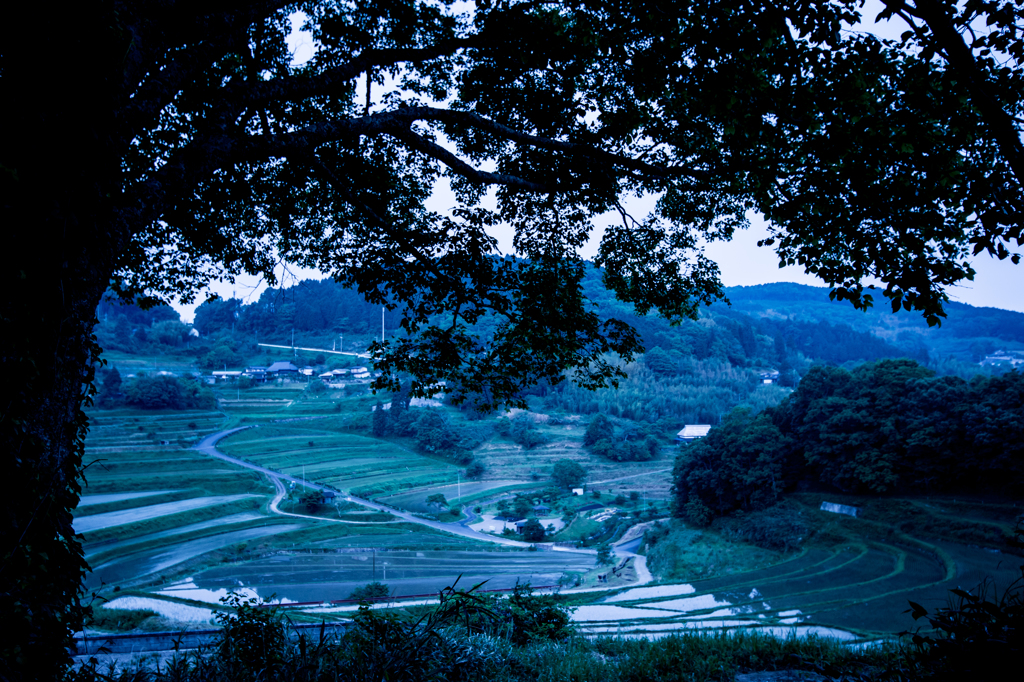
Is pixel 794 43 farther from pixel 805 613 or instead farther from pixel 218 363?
pixel 218 363

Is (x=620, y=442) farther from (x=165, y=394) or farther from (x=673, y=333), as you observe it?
(x=165, y=394)

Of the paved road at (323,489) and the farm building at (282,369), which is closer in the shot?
the paved road at (323,489)

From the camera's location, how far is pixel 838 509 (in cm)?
2919

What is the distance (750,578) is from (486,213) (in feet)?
82.3

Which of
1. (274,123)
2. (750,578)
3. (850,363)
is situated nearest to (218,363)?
(750,578)

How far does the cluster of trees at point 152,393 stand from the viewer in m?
44.6

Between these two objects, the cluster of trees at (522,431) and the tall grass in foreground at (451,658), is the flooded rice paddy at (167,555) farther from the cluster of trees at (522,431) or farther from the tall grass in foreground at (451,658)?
the cluster of trees at (522,431)

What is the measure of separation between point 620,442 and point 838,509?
30996 mm

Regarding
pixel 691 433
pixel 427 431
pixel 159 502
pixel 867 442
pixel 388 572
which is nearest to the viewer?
pixel 388 572

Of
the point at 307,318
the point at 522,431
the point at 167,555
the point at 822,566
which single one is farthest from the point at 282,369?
the point at 822,566

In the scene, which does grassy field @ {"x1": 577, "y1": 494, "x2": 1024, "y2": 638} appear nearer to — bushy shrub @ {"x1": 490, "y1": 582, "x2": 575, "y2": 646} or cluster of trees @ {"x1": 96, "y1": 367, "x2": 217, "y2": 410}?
bushy shrub @ {"x1": 490, "y1": 582, "x2": 575, "y2": 646}

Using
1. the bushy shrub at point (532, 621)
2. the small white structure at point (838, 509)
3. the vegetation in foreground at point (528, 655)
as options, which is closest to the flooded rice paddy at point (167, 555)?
the bushy shrub at point (532, 621)

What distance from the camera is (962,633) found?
2.38m

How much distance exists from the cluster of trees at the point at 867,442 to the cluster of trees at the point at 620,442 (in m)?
22.8
